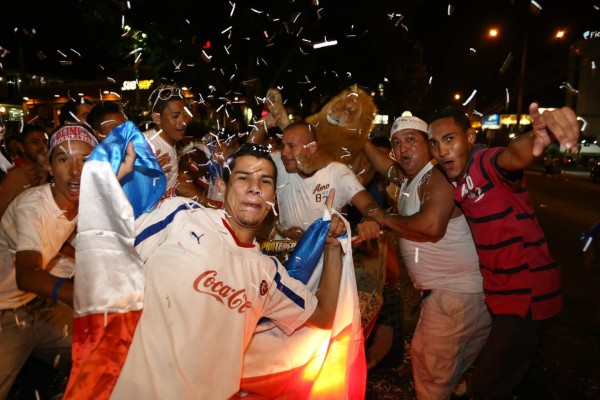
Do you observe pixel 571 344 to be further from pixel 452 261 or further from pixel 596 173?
pixel 596 173

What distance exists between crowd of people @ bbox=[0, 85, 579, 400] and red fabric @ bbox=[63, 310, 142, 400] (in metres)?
0.04

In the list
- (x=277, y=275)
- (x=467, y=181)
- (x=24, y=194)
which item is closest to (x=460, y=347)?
(x=467, y=181)

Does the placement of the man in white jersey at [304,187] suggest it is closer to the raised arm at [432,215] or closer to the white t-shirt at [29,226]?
the raised arm at [432,215]

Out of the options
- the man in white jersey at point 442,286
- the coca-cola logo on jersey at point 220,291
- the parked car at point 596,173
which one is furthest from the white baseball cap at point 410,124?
the parked car at point 596,173

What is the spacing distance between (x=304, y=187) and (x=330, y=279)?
5.08 ft

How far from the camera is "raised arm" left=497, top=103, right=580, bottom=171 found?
2.07 meters

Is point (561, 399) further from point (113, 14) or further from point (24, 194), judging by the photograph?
point (113, 14)

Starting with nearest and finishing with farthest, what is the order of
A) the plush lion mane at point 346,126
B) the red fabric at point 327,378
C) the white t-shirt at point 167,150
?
the red fabric at point 327,378
the white t-shirt at point 167,150
the plush lion mane at point 346,126

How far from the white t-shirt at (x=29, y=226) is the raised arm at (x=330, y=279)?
1708 millimetres

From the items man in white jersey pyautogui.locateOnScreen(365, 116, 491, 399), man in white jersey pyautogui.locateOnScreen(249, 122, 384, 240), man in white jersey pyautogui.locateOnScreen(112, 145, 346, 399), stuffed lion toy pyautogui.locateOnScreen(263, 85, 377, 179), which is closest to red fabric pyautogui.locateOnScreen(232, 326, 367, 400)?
man in white jersey pyautogui.locateOnScreen(112, 145, 346, 399)

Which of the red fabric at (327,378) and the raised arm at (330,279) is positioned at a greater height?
the raised arm at (330,279)

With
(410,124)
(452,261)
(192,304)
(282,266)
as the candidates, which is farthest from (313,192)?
(192,304)

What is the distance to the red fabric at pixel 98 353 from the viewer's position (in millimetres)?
1921

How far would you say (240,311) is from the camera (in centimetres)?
216
